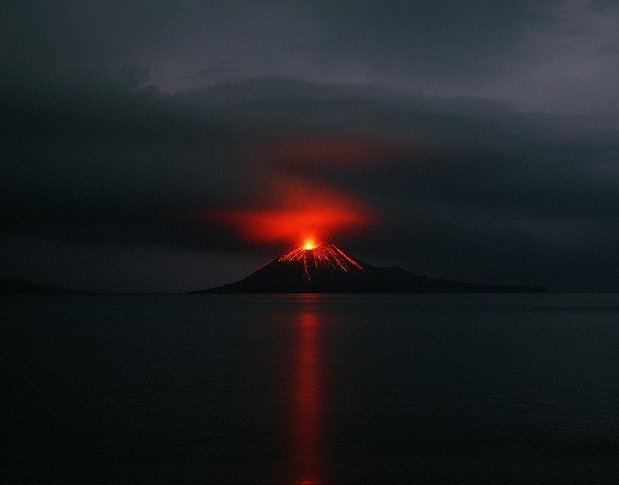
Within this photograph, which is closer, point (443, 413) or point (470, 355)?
point (443, 413)

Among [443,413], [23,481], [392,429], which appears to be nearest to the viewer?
[23,481]

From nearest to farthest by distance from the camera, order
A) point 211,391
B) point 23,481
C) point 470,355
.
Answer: point 23,481 < point 211,391 < point 470,355

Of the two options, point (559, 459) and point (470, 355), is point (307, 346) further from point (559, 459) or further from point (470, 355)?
point (559, 459)

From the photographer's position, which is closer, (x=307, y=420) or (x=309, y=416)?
(x=307, y=420)

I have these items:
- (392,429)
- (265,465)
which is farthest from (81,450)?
(392,429)

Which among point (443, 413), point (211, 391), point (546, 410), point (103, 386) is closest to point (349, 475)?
point (443, 413)

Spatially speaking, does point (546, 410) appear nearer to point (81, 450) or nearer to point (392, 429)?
point (392, 429)
